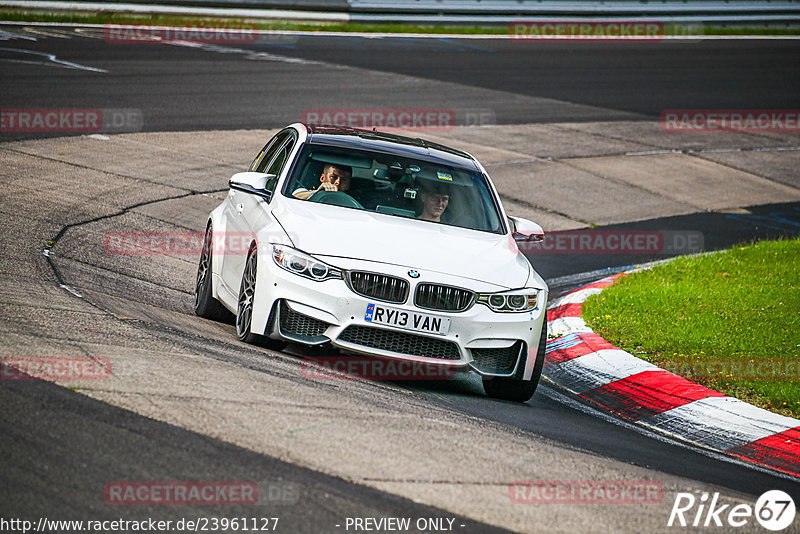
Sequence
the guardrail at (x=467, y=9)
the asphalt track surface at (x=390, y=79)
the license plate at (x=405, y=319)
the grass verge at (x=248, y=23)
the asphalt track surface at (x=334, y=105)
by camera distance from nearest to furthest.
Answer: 1. the asphalt track surface at (x=334, y=105)
2. the license plate at (x=405, y=319)
3. the asphalt track surface at (x=390, y=79)
4. the grass verge at (x=248, y=23)
5. the guardrail at (x=467, y=9)

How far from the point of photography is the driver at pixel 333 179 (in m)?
8.38

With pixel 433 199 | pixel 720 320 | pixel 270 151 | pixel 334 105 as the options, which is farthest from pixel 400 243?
pixel 334 105

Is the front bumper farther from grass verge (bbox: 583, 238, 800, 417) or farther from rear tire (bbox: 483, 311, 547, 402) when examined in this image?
grass verge (bbox: 583, 238, 800, 417)

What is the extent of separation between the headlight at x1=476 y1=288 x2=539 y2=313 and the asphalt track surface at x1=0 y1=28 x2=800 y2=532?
685 mm

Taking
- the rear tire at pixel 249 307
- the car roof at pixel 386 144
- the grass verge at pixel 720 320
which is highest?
the car roof at pixel 386 144

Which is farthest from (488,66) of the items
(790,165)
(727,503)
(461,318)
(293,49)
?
(727,503)

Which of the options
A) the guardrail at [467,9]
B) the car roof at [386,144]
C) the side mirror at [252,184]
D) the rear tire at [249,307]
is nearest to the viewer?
the rear tire at [249,307]

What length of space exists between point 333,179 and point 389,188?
1.47ft

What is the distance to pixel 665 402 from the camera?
318 inches

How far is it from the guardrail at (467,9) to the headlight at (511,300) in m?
21.2

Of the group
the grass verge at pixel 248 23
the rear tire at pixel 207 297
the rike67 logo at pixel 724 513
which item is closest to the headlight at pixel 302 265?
the rear tire at pixel 207 297

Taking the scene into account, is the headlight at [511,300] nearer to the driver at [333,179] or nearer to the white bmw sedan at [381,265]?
the white bmw sedan at [381,265]

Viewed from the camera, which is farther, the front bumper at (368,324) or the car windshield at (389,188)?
the car windshield at (389,188)

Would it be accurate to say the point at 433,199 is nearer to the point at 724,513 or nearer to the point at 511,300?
the point at 511,300
